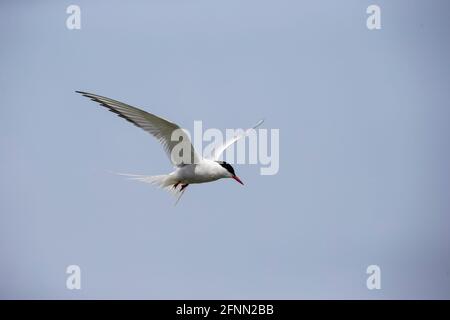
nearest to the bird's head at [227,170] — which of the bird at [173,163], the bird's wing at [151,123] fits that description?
the bird at [173,163]

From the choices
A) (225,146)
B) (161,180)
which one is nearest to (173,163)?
(161,180)

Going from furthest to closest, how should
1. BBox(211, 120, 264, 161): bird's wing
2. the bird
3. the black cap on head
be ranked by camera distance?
BBox(211, 120, 264, 161): bird's wing < the black cap on head < the bird

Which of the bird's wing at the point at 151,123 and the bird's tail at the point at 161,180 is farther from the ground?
the bird's wing at the point at 151,123

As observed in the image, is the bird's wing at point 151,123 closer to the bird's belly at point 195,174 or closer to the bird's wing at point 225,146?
the bird's belly at point 195,174

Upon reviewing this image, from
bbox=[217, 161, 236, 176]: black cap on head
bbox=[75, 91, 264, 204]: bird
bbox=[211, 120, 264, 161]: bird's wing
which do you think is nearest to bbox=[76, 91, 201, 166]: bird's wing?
bbox=[75, 91, 264, 204]: bird

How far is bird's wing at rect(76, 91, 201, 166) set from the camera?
7234 mm

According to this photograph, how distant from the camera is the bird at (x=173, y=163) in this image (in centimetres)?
739

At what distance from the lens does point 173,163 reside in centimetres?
799

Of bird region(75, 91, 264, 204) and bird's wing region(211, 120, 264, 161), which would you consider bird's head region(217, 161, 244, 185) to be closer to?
bird region(75, 91, 264, 204)
